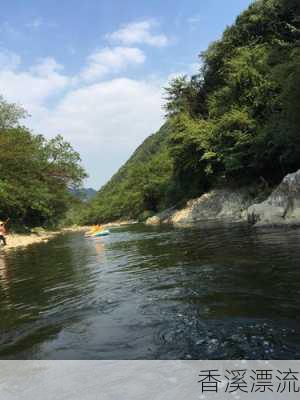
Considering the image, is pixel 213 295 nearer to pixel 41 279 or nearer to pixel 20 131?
pixel 41 279

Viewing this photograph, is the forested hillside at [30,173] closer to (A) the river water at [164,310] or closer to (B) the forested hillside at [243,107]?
(B) the forested hillside at [243,107]

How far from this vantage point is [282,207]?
19.7m

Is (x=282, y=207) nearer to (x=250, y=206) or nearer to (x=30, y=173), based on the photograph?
(x=250, y=206)

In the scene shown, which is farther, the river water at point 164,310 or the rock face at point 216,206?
the rock face at point 216,206

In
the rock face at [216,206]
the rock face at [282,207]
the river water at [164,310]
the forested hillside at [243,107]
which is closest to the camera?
the river water at [164,310]

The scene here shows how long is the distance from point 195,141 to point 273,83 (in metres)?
9.13

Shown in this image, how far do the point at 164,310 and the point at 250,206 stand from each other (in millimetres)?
19225

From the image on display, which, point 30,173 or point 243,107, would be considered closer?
point 243,107

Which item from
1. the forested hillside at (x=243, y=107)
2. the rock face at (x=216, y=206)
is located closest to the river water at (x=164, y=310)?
the forested hillside at (x=243, y=107)

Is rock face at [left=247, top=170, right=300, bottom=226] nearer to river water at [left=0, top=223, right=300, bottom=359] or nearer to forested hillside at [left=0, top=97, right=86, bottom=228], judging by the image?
river water at [left=0, top=223, right=300, bottom=359]

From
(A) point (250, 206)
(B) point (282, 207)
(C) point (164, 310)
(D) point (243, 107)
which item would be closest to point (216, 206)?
(D) point (243, 107)

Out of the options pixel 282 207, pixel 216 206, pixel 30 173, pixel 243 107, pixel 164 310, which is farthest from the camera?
pixel 30 173

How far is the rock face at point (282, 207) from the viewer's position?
60.2 feet

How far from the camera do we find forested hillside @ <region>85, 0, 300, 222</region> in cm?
2859
